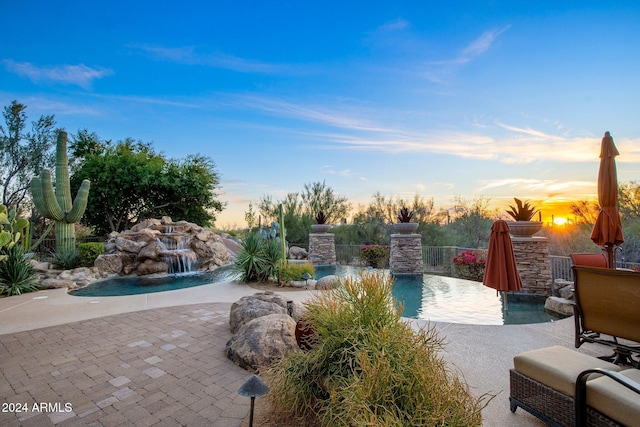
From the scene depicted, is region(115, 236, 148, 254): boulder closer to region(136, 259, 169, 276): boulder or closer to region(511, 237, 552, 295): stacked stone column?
region(136, 259, 169, 276): boulder

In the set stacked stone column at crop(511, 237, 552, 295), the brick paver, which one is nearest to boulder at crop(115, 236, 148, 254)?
the brick paver

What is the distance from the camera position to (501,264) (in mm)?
5266

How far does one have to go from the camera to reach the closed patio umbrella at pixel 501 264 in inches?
205

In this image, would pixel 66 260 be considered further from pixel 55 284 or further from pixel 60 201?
pixel 55 284

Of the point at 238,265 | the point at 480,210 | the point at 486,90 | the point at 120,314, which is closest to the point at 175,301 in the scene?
the point at 120,314

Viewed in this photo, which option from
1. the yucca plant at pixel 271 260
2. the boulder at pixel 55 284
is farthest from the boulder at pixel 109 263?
the yucca plant at pixel 271 260

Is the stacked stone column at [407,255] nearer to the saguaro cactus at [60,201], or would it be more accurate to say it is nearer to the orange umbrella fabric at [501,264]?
the orange umbrella fabric at [501,264]

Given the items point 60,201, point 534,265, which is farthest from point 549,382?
point 60,201

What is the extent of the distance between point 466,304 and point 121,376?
5956 millimetres

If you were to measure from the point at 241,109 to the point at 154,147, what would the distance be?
40.7ft

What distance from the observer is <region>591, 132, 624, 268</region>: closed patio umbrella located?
170 inches

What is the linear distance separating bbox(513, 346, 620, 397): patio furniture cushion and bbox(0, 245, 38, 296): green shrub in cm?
1008

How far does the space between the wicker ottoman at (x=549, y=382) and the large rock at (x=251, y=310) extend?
292 cm

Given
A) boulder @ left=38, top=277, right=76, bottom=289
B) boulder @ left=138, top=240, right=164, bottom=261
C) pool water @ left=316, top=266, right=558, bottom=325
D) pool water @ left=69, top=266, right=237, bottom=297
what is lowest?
pool water @ left=69, top=266, right=237, bottom=297
